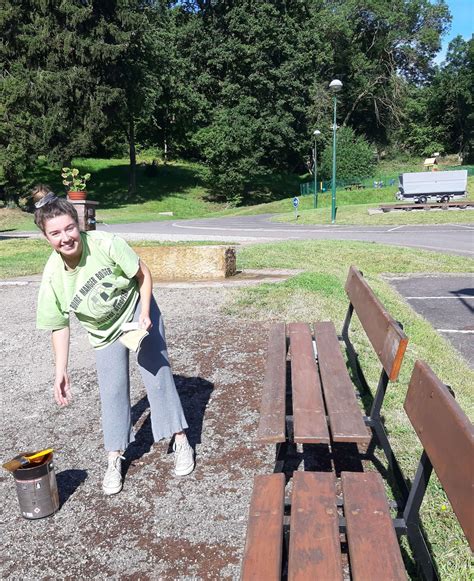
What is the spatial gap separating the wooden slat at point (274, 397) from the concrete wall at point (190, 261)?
4.59 meters

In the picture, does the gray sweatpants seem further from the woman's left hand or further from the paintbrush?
the paintbrush

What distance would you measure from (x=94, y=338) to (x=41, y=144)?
33.2 m

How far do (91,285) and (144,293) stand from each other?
0.29 meters

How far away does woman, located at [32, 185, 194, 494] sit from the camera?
2.70 meters

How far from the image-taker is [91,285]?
2750mm

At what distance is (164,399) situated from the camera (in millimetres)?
3061

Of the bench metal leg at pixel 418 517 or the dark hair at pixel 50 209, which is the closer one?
the bench metal leg at pixel 418 517

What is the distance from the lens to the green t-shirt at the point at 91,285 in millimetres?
2746

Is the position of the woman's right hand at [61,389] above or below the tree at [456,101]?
below

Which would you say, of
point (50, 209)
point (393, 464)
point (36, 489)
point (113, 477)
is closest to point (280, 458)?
point (393, 464)

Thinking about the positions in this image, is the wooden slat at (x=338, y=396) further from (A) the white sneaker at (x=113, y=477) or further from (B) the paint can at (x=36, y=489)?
(B) the paint can at (x=36, y=489)

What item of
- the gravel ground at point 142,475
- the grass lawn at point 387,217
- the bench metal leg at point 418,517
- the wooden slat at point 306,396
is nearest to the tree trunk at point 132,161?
the grass lawn at point 387,217

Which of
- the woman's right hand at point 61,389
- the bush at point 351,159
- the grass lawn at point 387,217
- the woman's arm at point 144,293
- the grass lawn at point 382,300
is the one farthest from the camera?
the bush at point 351,159

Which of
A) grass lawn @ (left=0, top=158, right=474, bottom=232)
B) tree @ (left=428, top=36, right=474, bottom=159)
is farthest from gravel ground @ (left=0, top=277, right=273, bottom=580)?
tree @ (left=428, top=36, right=474, bottom=159)
